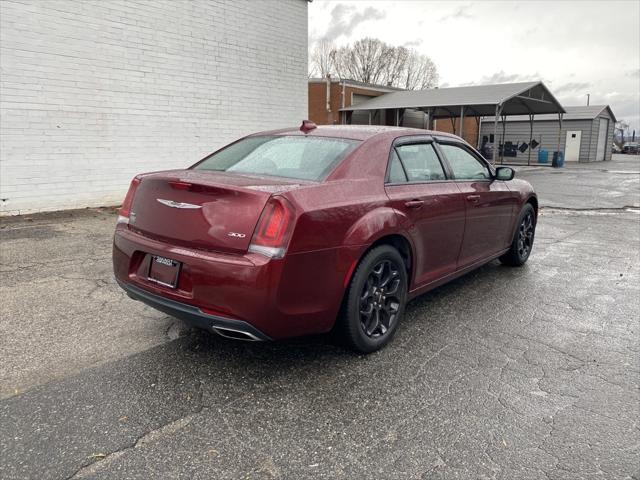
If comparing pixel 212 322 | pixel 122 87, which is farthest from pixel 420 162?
pixel 122 87

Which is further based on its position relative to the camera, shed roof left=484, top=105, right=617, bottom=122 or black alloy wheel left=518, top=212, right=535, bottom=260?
shed roof left=484, top=105, right=617, bottom=122

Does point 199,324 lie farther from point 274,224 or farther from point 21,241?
point 21,241

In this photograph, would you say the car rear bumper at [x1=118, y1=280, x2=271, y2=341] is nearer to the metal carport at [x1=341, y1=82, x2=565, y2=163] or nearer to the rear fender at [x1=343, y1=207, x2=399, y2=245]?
the rear fender at [x1=343, y1=207, x2=399, y2=245]

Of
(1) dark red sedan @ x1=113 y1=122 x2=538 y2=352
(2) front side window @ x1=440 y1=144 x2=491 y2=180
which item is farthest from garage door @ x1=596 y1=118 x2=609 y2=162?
(1) dark red sedan @ x1=113 y1=122 x2=538 y2=352

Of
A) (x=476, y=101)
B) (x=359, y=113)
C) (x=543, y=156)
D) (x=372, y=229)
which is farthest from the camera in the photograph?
(x=543, y=156)

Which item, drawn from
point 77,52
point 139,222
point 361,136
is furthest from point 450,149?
point 77,52

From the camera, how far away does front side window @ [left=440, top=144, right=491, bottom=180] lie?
436cm

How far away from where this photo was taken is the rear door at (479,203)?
14.2 feet

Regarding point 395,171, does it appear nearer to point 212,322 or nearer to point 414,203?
point 414,203

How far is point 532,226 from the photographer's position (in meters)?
5.91

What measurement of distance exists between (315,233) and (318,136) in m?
1.20

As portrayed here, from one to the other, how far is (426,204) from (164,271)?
1983 millimetres

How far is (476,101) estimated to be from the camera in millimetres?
21016

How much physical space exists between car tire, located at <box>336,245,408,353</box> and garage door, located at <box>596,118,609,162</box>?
36.4 m
